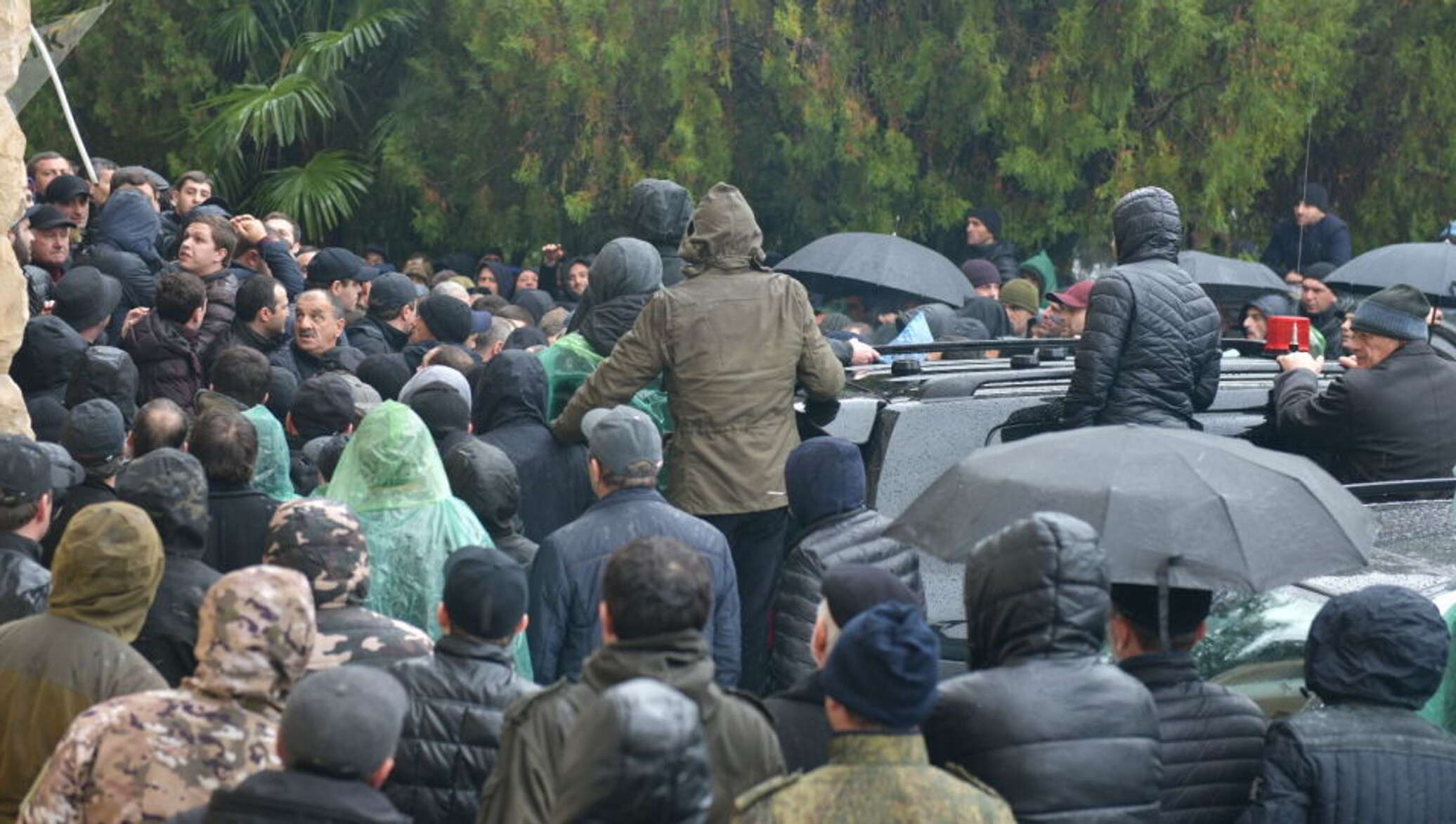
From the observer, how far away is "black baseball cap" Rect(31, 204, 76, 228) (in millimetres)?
10336

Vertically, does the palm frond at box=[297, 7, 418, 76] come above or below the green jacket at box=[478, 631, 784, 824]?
above

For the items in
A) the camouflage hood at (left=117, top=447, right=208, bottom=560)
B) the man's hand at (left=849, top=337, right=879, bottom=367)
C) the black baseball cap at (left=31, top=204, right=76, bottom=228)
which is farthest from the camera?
the black baseball cap at (left=31, top=204, right=76, bottom=228)

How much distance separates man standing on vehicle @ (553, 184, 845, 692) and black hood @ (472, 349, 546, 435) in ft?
0.69

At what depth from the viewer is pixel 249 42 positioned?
16.0 meters

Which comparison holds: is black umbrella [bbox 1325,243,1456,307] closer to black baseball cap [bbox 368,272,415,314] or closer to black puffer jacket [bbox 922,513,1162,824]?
black baseball cap [bbox 368,272,415,314]

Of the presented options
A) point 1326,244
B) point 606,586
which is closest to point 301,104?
point 1326,244

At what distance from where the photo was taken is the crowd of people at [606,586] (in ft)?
13.3

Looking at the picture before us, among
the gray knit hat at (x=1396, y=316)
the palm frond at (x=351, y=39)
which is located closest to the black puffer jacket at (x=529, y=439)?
the gray knit hat at (x=1396, y=316)

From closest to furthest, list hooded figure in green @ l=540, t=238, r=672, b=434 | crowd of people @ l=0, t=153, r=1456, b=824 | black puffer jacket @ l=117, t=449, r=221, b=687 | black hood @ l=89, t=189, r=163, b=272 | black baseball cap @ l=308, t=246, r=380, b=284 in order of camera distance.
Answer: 1. crowd of people @ l=0, t=153, r=1456, b=824
2. black puffer jacket @ l=117, t=449, r=221, b=687
3. hooded figure in green @ l=540, t=238, r=672, b=434
4. black baseball cap @ l=308, t=246, r=380, b=284
5. black hood @ l=89, t=189, r=163, b=272

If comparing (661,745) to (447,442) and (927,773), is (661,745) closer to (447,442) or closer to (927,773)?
(927,773)

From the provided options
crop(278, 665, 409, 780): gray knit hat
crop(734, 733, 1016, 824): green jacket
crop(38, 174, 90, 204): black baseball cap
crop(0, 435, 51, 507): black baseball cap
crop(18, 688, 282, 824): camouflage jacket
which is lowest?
crop(734, 733, 1016, 824): green jacket

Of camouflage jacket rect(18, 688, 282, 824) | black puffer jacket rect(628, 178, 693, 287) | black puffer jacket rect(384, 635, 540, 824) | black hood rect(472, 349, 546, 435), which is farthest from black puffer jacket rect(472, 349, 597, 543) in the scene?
camouflage jacket rect(18, 688, 282, 824)

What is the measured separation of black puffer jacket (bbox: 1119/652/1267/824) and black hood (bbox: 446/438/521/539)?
8.23 ft

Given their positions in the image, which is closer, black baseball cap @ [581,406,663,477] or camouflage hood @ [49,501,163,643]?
camouflage hood @ [49,501,163,643]
